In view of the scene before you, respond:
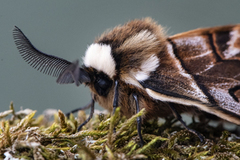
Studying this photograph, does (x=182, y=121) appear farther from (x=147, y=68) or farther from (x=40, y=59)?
(x=40, y=59)

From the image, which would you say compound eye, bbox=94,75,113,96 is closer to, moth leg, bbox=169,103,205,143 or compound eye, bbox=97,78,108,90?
compound eye, bbox=97,78,108,90

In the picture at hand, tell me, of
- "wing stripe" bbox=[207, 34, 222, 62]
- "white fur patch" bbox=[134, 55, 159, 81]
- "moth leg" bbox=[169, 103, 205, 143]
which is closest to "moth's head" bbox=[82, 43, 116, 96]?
"white fur patch" bbox=[134, 55, 159, 81]

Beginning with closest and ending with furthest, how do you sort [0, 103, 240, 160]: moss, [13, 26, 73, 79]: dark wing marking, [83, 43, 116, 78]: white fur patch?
[0, 103, 240, 160]: moss, [13, 26, 73, 79]: dark wing marking, [83, 43, 116, 78]: white fur patch

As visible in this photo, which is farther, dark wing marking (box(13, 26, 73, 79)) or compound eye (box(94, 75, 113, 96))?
compound eye (box(94, 75, 113, 96))

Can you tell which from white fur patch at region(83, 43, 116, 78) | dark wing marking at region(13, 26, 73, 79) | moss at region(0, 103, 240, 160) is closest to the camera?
moss at region(0, 103, 240, 160)

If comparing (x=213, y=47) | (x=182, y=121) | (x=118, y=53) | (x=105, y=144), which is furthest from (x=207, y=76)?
(x=105, y=144)

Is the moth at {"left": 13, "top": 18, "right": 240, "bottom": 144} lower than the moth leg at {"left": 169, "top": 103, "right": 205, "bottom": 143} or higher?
higher

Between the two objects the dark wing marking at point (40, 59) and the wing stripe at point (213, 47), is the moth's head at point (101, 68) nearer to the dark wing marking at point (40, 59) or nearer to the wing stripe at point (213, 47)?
the dark wing marking at point (40, 59)

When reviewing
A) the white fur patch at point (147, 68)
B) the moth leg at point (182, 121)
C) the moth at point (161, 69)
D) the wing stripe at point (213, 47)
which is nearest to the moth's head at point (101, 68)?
the moth at point (161, 69)
